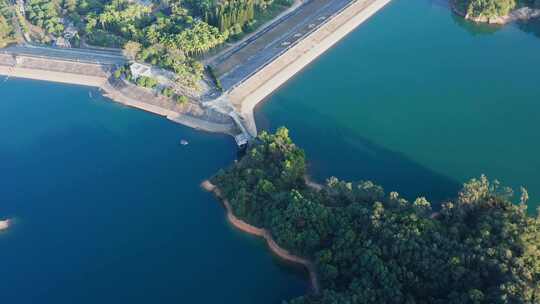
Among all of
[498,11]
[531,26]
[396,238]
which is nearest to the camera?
[396,238]

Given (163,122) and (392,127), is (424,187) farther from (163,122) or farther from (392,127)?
(163,122)

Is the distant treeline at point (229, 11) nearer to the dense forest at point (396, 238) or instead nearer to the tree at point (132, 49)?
the tree at point (132, 49)

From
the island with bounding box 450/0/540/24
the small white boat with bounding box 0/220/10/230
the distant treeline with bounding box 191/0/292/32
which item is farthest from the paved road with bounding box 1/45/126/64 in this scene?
the island with bounding box 450/0/540/24

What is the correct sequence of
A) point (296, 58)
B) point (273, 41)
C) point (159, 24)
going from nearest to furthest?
point (296, 58) → point (273, 41) → point (159, 24)

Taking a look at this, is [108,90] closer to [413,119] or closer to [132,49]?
[132,49]

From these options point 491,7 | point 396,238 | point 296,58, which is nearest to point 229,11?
point 296,58

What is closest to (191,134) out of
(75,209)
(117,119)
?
(117,119)

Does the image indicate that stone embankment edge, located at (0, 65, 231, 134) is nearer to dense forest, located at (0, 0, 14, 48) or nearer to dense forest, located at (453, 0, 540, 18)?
dense forest, located at (0, 0, 14, 48)

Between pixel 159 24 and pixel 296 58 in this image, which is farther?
pixel 159 24
